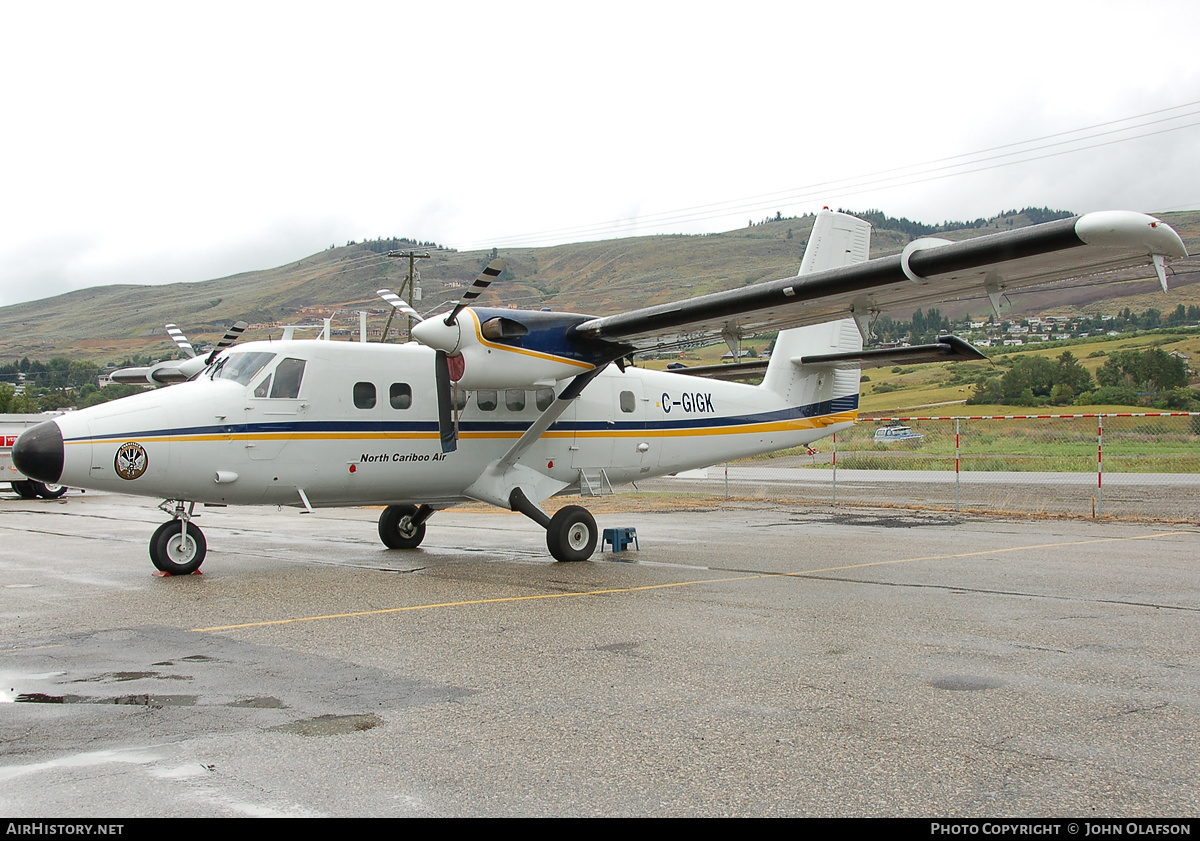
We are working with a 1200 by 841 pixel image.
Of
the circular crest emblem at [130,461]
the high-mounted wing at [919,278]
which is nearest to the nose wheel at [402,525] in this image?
the high-mounted wing at [919,278]

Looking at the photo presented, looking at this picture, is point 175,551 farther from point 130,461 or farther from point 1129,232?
point 1129,232

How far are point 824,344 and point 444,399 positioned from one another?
7.76 meters

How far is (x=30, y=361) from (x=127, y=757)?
179 meters

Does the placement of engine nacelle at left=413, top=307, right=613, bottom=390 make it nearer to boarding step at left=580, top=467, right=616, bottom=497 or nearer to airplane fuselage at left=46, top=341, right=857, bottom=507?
airplane fuselage at left=46, top=341, right=857, bottom=507

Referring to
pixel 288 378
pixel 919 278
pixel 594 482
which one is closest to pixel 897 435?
pixel 594 482

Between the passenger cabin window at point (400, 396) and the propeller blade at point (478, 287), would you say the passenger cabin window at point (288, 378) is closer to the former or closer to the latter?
the passenger cabin window at point (400, 396)

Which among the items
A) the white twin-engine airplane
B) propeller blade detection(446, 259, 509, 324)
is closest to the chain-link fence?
the white twin-engine airplane

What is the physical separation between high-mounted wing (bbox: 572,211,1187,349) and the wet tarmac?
3.22 metres

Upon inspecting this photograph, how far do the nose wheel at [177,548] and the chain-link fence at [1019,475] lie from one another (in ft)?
48.1

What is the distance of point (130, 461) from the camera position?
35.7 ft

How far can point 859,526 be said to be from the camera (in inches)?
722

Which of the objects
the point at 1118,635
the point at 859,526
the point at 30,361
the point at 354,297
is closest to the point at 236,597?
the point at 1118,635

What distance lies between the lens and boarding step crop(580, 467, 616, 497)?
14.5 m
